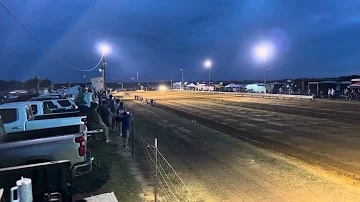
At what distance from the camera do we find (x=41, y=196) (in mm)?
4684

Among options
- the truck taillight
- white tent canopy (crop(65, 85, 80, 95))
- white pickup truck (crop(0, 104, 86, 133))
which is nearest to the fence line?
the truck taillight

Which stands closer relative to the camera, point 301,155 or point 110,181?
point 110,181

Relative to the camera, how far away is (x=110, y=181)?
26.8 feet

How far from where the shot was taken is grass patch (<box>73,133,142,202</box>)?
23.8 feet

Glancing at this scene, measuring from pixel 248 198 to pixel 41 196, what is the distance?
4.02m

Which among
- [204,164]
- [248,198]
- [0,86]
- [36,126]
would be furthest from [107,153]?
[0,86]

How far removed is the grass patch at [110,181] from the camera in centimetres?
727

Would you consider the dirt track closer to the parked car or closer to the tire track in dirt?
the tire track in dirt

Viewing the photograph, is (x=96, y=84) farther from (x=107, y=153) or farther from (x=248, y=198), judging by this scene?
(x=248, y=198)

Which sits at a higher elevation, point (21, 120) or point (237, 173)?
point (21, 120)

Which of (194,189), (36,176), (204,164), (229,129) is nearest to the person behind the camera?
(36,176)

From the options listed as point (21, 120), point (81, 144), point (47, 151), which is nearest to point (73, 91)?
point (21, 120)

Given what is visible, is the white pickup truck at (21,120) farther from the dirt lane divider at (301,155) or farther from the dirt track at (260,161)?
the dirt lane divider at (301,155)

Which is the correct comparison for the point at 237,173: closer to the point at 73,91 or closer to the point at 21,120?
the point at 21,120
